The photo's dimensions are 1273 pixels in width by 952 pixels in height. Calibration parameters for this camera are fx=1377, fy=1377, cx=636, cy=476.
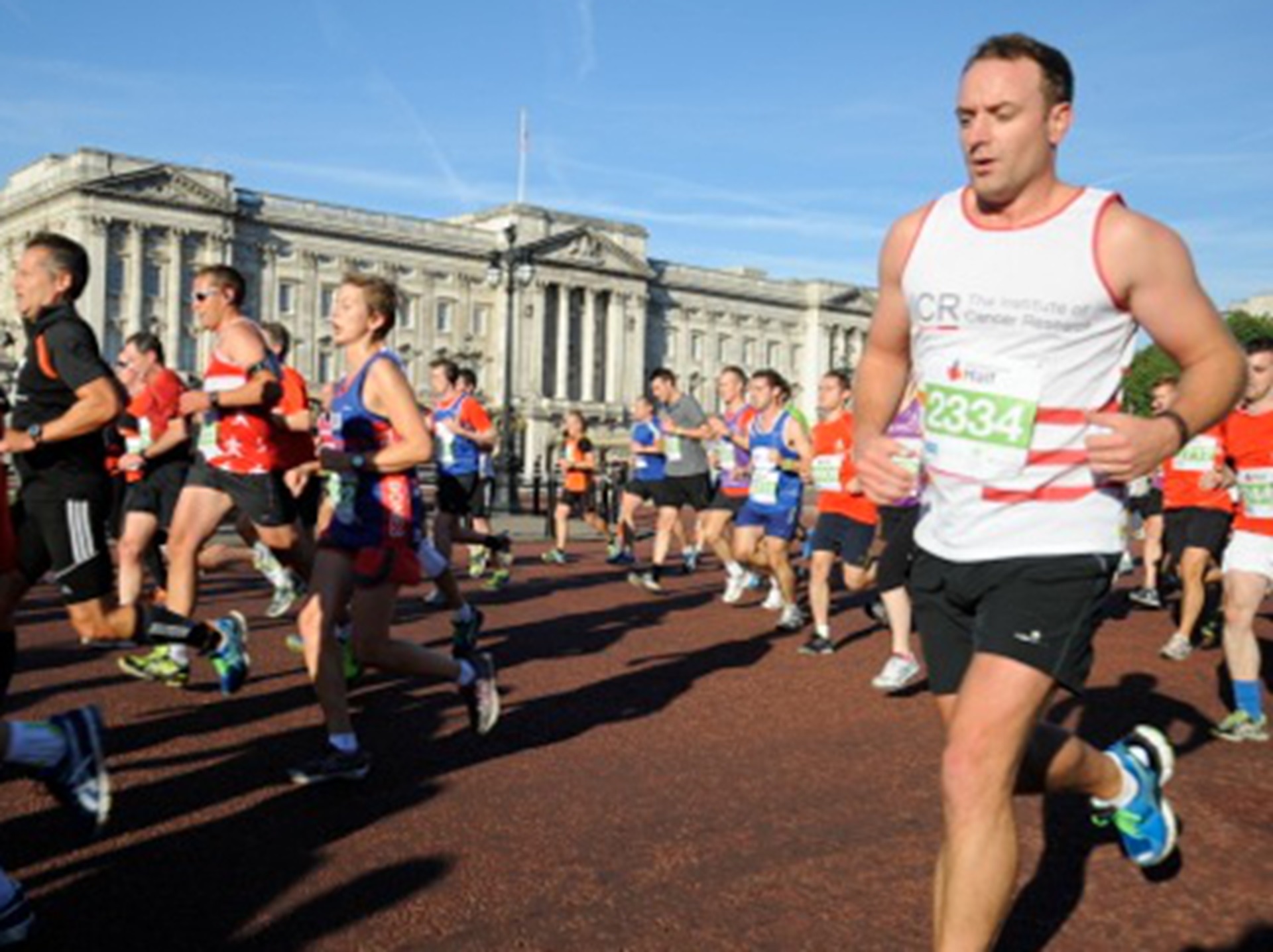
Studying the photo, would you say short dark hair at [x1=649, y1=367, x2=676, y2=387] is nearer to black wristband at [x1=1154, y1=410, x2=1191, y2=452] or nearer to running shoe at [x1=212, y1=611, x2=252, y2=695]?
running shoe at [x1=212, y1=611, x2=252, y2=695]

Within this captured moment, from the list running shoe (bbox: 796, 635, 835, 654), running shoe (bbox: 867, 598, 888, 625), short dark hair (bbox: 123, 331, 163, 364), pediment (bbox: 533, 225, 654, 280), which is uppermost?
pediment (bbox: 533, 225, 654, 280)

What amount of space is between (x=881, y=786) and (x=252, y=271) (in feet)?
248

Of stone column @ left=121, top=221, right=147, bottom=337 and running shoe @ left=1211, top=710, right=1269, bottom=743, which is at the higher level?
stone column @ left=121, top=221, right=147, bottom=337

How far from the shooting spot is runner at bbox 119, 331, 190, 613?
8492 millimetres

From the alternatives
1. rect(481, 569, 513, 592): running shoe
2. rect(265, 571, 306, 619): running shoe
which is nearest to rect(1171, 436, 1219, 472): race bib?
rect(481, 569, 513, 592): running shoe

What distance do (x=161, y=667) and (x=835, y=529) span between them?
505 cm

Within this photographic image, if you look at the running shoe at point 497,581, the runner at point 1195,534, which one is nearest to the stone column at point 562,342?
the running shoe at point 497,581

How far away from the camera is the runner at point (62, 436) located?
5211 millimetres

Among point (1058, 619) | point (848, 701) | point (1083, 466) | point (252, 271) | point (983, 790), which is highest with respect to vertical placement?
point (252, 271)

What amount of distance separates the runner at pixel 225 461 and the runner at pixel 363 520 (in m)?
1.47

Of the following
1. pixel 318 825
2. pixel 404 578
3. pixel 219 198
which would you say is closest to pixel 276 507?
pixel 404 578

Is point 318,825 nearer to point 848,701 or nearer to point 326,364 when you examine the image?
point 848,701

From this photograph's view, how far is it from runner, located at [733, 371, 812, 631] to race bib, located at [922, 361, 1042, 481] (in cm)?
771

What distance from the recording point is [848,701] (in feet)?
26.3
